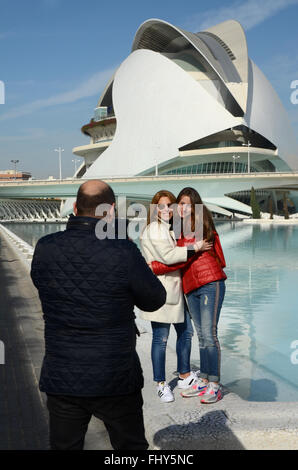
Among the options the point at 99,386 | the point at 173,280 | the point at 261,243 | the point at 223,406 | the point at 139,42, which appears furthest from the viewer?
the point at 139,42

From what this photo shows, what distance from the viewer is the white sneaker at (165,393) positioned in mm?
3742

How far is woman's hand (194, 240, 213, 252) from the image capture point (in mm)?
3879

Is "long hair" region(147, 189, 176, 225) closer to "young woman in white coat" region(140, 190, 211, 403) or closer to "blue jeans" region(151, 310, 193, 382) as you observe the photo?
"young woman in white coat" region(140, 190, 211, 403)

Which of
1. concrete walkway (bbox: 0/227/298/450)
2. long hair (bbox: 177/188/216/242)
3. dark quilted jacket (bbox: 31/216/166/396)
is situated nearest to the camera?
dark quilted jacket (bbox: 31/216/166/396)

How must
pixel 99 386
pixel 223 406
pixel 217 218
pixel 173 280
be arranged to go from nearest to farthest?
pixel 99 386 → pixel 223 406 → pixel 173 280 → pixel 217 218

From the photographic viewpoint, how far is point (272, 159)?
62469 mm

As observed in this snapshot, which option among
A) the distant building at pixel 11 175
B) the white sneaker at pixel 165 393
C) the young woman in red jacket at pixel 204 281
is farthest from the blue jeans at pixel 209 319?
the distant building at pixel 11 175

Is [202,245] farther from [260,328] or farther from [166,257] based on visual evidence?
[260,328]

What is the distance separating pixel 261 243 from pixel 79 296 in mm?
22778

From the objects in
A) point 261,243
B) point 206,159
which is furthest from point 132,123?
point 261,243

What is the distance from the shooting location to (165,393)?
3781 mm

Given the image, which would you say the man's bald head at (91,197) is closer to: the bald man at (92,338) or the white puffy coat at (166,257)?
the bald man at (92,338)

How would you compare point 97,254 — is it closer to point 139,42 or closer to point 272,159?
point 272,159

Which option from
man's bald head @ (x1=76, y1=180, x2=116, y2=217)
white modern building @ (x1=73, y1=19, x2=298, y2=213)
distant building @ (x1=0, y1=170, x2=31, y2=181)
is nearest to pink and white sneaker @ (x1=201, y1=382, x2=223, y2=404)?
man's bald head @ (x1=76, y1=180, x2=116, y2=217)
